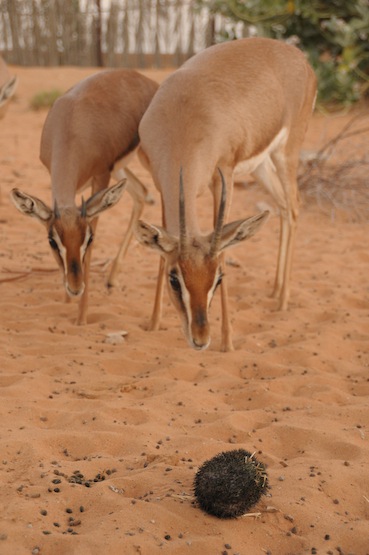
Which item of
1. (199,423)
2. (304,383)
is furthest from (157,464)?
(304,383)

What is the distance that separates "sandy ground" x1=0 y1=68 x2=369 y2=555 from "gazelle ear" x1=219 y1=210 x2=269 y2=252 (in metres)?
0.88

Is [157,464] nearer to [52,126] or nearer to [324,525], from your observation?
[324,525]

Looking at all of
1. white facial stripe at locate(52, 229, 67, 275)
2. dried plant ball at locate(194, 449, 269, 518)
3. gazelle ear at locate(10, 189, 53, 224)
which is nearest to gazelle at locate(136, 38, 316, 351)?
white facial stripe at locate(52, 229, 67, 275)

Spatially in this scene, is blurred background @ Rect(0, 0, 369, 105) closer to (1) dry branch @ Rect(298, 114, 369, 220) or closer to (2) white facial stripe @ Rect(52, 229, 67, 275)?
(1) dry branch @ Rect(298, 114, 369, 220)

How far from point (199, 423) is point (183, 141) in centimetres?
198

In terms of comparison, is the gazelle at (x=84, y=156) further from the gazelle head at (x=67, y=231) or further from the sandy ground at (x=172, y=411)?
the sandy ground at (x=172, y=411)

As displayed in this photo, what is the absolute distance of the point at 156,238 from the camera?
14.9ft

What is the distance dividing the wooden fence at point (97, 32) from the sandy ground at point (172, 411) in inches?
507

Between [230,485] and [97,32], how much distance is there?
1884cm

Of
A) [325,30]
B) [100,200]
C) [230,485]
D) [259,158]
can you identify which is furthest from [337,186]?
[230,485]

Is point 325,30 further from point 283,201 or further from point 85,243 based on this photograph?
point 85,243

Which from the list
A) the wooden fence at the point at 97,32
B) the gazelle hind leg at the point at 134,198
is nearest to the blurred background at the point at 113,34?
the wooden fence at the point at 97,32

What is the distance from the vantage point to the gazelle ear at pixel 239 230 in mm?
4534

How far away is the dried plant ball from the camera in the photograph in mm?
3025
